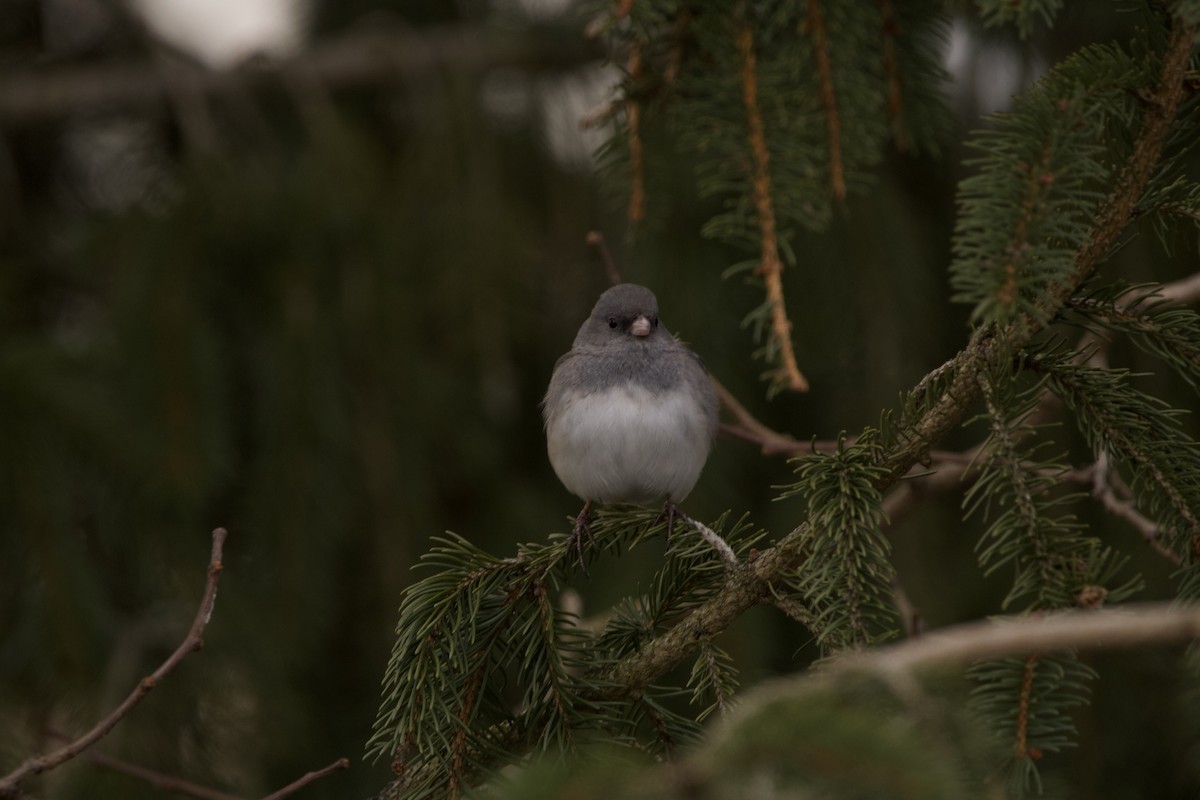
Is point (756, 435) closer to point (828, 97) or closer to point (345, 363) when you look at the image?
point (828, 97)

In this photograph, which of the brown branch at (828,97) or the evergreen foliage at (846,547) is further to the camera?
the brown branch at (828,97)

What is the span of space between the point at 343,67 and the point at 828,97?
1.66 meters

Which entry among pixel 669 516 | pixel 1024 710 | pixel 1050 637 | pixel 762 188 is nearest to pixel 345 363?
pixel 669 516

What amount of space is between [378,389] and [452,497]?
41 cm

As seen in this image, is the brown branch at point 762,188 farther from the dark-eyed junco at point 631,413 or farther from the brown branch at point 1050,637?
the brown branch at point 1050,637

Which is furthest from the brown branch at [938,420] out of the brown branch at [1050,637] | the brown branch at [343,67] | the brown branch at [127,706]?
the brown branch at [343,67]

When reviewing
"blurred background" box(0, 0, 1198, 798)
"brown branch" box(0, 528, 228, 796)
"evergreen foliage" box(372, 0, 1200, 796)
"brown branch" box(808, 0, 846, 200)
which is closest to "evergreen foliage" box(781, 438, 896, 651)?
"evergreen foliage" box(372, 0, 1200, 796)

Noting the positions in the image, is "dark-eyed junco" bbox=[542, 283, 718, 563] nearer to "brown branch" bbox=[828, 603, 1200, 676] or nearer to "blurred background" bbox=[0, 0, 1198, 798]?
"blurred background" bbox=[0, 0, 1198, 798]

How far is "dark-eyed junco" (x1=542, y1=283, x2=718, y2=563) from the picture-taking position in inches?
85.7

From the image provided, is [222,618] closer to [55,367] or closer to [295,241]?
[55,367]

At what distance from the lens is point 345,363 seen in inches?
106

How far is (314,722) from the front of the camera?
2.80 meters

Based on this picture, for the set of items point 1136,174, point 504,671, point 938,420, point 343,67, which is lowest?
point 504,671

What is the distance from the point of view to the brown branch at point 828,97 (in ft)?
5.53
